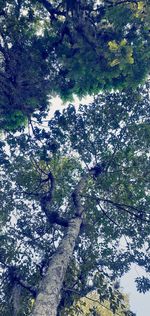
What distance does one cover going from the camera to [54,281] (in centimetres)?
904

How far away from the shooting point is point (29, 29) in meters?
12.0

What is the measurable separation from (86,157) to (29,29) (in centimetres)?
614

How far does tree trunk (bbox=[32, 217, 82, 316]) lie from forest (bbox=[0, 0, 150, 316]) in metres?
0.03

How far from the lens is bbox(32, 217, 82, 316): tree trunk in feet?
26.7

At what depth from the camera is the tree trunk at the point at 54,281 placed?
8148 mm

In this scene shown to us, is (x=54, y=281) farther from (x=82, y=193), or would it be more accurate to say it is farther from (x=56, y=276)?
(x=82, y=193)

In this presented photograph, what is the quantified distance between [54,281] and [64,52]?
7.39m

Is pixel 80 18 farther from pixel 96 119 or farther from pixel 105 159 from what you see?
pixel 105 159

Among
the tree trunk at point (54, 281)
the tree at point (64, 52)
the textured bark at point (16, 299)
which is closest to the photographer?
the tree trunk at point (54, 281)

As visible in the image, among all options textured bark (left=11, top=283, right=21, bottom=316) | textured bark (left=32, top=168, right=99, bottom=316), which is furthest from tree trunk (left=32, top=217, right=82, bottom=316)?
textured bark (left=11, top=283, right=21, bottom=316)

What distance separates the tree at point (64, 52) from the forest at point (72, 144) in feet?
0.12

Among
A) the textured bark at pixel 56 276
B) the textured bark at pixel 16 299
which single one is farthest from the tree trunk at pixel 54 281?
the textured bark at pixel 16 299

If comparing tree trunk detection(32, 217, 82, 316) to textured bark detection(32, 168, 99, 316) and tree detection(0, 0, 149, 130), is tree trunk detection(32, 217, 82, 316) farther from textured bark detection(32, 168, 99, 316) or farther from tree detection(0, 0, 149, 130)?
tree detection(0, 0, 149, 130)

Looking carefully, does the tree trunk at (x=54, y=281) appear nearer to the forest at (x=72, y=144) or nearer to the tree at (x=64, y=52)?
the forest at (x=72, y=144)
